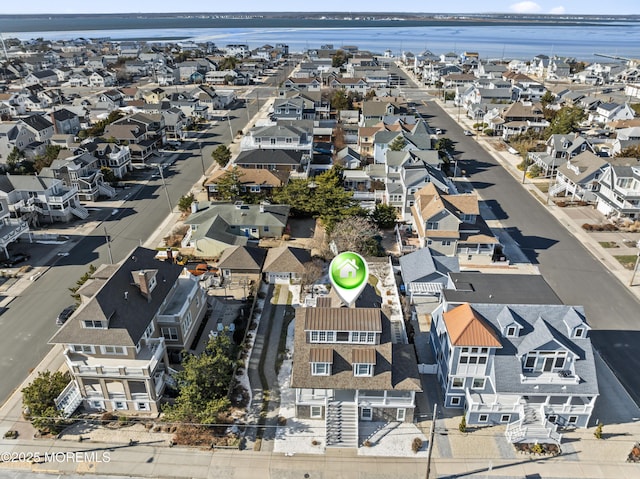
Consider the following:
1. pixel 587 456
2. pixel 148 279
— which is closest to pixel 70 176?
pixel 148 279

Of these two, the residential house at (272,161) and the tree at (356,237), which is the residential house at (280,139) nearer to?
the residential house at (272,161)

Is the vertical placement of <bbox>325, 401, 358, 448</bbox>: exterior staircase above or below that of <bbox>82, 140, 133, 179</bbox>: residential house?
below

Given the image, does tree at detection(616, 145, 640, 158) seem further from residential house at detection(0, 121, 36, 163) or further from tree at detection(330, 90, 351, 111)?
residential house at detection(0, 121, 36, 163)

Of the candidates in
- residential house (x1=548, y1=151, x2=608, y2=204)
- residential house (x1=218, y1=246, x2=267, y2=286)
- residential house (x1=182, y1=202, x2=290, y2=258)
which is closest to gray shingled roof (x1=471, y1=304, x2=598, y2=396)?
residential house (x1=218, y1=246, x2=267, y2=286)

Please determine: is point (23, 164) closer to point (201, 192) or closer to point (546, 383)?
point (201, 192)

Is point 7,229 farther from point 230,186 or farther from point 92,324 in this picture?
point 92,324

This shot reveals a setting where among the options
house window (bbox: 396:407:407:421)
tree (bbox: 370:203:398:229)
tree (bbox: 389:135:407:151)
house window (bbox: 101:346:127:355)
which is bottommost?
house window (bbox: 396:407:407:421)

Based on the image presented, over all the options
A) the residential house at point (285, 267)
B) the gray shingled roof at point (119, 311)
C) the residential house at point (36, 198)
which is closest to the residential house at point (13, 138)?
the residential house at point (36, 198)
